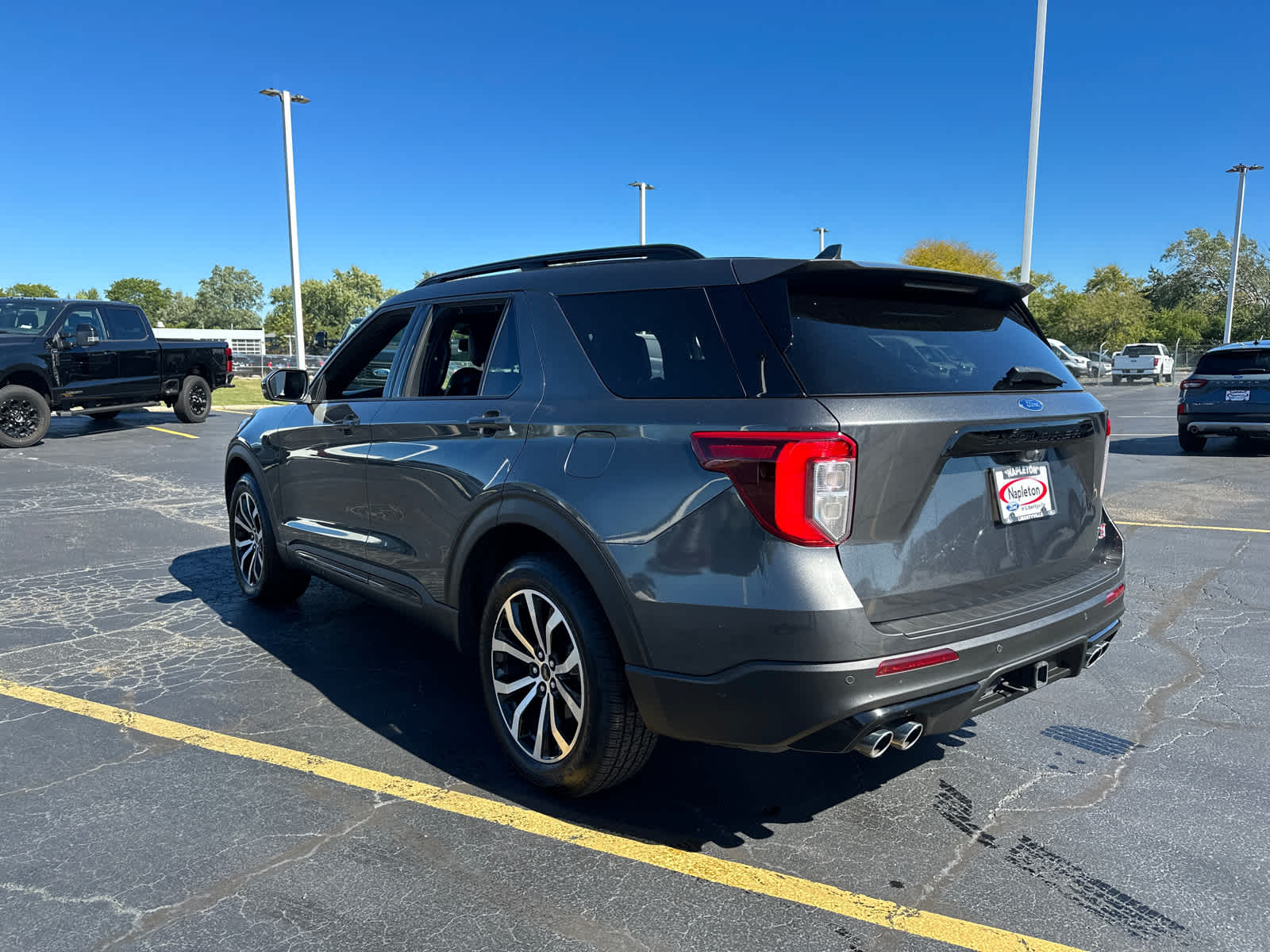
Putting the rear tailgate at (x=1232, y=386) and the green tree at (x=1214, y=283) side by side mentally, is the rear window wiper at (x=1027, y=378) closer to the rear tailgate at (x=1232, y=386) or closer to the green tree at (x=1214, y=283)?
the rear tailgate at (x=1232, y=386)

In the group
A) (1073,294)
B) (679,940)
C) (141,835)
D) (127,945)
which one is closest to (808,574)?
(679,940)

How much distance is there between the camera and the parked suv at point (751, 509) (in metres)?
2.46

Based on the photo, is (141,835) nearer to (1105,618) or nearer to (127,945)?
(127,945)

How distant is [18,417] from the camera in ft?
44.7

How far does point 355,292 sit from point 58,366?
4028 inches

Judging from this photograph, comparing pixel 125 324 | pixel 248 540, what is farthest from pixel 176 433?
pixel 248 540

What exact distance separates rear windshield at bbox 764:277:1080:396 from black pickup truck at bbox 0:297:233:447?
1439cm

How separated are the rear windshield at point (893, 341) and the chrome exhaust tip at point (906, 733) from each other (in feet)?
3.08

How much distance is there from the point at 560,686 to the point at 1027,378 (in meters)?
1.90

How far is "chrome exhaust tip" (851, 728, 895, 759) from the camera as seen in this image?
249 cm

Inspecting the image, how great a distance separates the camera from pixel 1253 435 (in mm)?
12828

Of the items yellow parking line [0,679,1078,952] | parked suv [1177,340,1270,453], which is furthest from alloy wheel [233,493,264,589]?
parked suv [1177,340,1270,453]

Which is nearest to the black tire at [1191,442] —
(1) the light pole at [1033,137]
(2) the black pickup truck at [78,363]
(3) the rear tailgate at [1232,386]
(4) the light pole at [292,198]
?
(3) the rear tailgate at [1232,386]

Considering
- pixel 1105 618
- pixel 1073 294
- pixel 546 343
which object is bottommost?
pixel 1105 618
